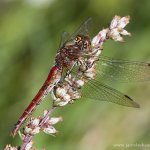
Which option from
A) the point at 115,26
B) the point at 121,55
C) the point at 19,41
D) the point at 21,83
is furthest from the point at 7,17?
the point at 115,26

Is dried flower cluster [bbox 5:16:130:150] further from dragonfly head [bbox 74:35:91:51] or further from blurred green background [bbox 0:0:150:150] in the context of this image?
blurred green background [bbox 0:0:150:150]

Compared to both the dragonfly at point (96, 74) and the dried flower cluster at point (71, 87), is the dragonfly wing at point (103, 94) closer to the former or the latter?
the dragonfly at point (96, 74)

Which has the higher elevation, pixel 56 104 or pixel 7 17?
pixel 7 17

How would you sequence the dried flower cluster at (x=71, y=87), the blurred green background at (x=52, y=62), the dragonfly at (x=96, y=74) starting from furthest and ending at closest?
the blurred green background at (x=52, y=62), the dragonfly at (x=96, y=74), the dried flower cluster at (x=71, y=87)

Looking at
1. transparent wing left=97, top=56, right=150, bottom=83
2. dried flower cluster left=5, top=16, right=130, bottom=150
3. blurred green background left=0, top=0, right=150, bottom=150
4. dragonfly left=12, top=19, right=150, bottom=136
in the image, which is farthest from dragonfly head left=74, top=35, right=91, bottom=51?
blurred green background left=0, top=0, right=150, bottom=150

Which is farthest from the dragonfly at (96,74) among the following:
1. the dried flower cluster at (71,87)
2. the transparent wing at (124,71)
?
the dried flower cluster at (71,87)

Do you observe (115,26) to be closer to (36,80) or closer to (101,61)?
(101,61)

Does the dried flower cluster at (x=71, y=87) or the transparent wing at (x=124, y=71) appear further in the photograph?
Answer: the transparent wing at (x=124, y=71)
